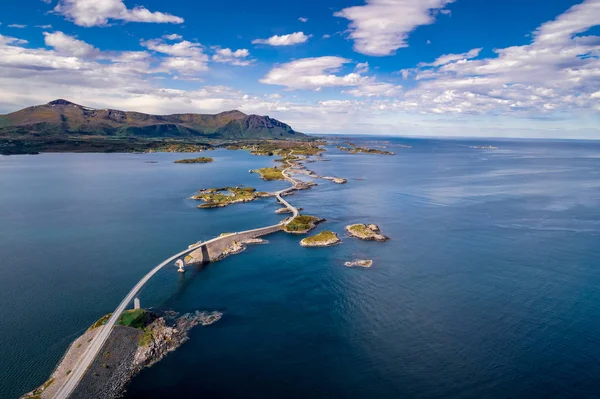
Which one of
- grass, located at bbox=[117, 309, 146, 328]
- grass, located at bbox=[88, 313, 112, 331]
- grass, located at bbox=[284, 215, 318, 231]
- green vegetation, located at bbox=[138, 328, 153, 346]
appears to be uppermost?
grass, located at bbox=[284, 215, 318, 231]

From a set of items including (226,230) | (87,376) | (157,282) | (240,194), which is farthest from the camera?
(240,194)

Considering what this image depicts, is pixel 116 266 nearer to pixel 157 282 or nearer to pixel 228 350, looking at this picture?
pixel 157 282

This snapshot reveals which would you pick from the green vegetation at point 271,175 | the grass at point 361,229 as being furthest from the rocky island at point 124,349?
the green vegetation at point 271,175

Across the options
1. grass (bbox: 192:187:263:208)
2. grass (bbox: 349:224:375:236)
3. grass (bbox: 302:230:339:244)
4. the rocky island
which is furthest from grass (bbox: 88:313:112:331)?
grass (bbox: 192:187:263:208)

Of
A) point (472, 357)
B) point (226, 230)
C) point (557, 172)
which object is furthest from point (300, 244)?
point (557, 172)

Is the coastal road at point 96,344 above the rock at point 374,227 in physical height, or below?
below

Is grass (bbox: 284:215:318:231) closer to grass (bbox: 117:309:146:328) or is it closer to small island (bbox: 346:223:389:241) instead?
small island (bbox: 346:223:389:241)

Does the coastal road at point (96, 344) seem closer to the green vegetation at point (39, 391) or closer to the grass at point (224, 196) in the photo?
the green vegetation at point (39, 391)
